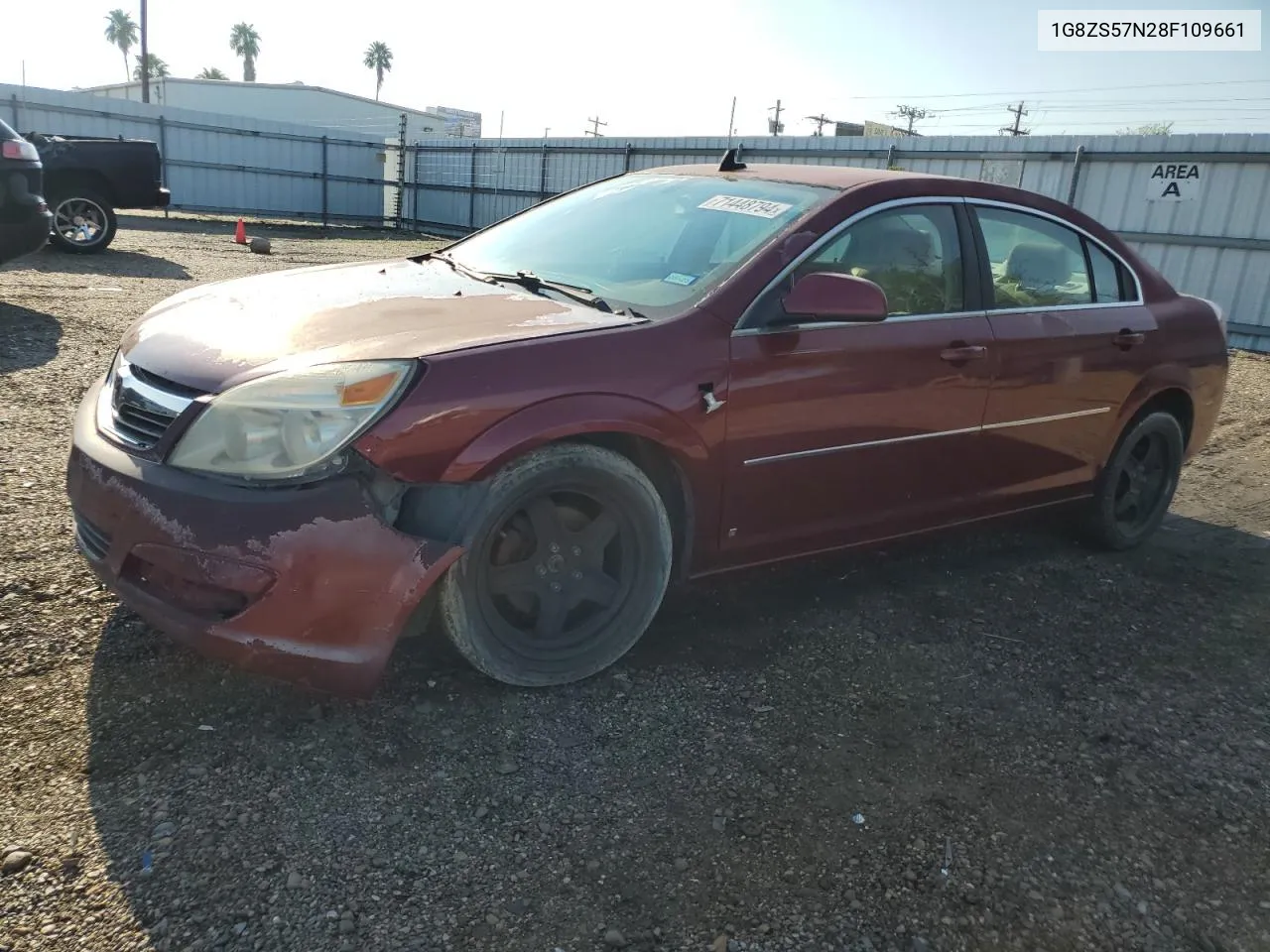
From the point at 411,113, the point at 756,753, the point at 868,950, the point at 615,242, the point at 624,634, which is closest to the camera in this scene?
the point at 868,950

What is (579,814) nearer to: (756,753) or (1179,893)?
(756,753)

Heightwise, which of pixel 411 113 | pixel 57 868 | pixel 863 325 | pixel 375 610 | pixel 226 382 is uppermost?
pixel 411 113

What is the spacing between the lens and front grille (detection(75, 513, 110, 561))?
A: 2650mm

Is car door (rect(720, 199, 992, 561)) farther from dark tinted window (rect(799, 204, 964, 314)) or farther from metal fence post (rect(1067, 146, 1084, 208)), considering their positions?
A: metal fence post (rect(1067, 146, 1084, 208))

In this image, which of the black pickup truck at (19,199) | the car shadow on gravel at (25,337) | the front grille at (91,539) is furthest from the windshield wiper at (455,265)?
the black pickup truck at (19,199)

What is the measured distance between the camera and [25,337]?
690cm

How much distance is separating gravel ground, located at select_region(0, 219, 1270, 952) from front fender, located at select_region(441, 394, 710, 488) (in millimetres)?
717

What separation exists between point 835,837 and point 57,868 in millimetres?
1773

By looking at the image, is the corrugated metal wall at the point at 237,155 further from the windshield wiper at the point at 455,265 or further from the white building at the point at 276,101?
the white building at the point at 276,101

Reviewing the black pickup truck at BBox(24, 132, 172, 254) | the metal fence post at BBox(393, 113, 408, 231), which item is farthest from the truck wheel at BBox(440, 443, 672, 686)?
the metal fence post at BBox(393, 113, 408, 231)

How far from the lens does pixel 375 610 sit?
2504 mm

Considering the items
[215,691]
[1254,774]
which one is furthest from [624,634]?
[1254,774]

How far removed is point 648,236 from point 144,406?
180cm

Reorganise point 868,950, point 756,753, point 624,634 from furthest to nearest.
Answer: point 624,634 < point 756,753 < point 868,950
